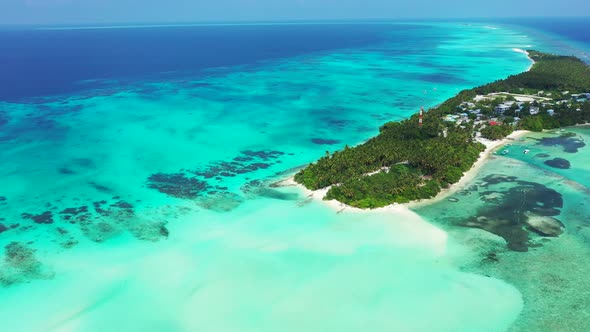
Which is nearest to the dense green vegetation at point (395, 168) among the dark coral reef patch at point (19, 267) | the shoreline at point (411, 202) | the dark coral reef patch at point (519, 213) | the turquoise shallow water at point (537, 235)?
the shoreline at point (411, 202)

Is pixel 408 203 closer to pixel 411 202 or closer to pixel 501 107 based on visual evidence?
pixel 411 202

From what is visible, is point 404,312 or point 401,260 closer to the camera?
point 404,312

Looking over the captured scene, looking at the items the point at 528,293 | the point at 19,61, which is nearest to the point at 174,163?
the point at 528,293

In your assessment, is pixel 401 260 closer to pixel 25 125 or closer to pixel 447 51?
pixel 25 125

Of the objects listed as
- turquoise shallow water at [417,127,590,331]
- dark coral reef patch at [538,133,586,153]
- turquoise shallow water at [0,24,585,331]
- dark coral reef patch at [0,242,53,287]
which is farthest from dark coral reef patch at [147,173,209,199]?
dark coral reef patch at [538,133,586,153]

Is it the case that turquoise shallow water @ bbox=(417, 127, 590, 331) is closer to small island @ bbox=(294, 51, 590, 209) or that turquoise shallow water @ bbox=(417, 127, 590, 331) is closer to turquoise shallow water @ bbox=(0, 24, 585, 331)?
turquoise shallow water @ bbox=(0, 24, 585, 331)

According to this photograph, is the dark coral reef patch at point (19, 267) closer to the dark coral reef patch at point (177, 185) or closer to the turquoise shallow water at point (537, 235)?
the dark coral reef patch at point (177, 185)

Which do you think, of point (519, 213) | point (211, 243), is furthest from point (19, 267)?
point (519, 213)
